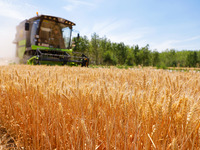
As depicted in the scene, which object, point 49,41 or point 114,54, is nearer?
point 49,41

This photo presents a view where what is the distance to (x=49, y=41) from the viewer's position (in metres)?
11.5

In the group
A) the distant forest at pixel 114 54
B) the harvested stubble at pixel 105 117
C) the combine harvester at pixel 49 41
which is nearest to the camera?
the harvested stubble at pixel 105 117

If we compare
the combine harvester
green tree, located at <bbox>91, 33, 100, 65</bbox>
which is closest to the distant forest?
green tree, located at <bbox>91, 33, 100, 65</bbox>

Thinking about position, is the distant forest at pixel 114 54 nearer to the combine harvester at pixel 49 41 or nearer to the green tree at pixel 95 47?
the green tree at pixel 95 47

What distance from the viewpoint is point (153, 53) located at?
151 ft

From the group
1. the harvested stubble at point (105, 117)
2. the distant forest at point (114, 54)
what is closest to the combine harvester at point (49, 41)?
the harvested stubble at point (105, 117)

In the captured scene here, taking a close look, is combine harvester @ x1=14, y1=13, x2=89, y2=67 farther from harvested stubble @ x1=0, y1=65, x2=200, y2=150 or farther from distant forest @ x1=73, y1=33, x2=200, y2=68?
distant forest @ x1=73, y1=33, x2=200, y2=68

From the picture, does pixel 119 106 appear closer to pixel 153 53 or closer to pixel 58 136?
pixel 58 136

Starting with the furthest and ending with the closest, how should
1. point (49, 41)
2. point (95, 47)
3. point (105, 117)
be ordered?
point (95, 47), point (49, 41), point (105, 117)

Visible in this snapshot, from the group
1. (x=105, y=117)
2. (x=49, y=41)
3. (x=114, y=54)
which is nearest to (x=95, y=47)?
(x=114, y=54)

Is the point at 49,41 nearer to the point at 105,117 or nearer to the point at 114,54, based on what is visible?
the point at 105,117

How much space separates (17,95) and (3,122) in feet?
1.72

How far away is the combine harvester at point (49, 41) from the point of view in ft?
35.0

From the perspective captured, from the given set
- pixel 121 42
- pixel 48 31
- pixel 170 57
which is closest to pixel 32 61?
pixel 48 31
